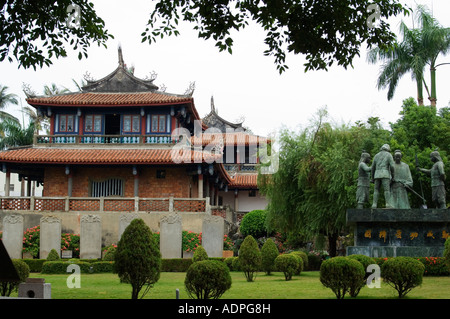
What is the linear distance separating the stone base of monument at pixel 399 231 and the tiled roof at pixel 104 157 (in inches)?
608

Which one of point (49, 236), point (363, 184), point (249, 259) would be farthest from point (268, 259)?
point (49, 236)

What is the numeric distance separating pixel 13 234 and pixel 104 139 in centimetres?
1036

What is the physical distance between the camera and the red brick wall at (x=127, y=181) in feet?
111

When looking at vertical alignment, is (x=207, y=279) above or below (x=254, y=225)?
below

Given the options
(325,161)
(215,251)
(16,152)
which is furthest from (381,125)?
(16,152)

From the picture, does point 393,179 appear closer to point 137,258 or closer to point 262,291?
point 262,291

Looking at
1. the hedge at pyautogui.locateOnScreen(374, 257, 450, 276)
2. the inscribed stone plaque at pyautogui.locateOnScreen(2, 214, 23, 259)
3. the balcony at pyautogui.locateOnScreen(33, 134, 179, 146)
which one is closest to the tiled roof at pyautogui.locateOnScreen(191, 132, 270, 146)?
the balcony at pyautogui.locateOnScreen(33, 134, 179, 146)

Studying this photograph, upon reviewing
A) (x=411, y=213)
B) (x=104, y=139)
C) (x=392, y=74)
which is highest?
(x=392, y=74)

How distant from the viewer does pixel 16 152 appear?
33.5 m

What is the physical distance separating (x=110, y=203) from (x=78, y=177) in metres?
4.05

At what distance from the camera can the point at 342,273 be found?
12000 millimetres

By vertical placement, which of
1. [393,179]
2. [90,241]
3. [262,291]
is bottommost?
[262,291]

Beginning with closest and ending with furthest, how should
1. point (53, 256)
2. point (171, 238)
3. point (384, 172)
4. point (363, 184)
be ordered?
point (384, 172) → point (363, 184) → point (53, 256) → point (171, 238)
